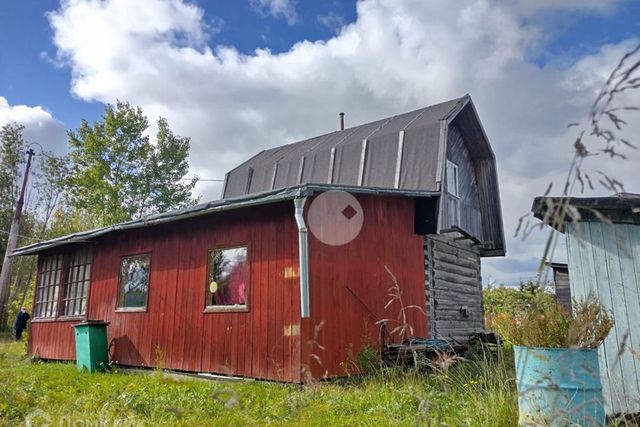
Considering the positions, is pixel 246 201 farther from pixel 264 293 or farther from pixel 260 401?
pixel 260 401

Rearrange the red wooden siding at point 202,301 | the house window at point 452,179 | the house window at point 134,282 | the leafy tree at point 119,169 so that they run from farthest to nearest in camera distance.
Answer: the leafy tree at point 119,169
the house window at point 452,179
the house window at point 134,282
the red wooden siding at point 202,301

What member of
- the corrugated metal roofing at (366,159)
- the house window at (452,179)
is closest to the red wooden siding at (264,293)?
the corrugated metal roofing at (366,159)

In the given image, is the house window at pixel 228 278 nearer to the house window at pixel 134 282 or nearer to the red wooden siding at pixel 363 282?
the red wooden siding at pixel 363 282

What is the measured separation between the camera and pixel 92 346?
9.19 m

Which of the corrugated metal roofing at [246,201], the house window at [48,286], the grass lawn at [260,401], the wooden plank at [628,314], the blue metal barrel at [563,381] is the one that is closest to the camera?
the blue metal barrel at [563,381]

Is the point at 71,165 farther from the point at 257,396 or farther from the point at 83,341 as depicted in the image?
the point at 257,396

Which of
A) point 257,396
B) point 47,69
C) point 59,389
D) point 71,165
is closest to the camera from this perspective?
point 257,396

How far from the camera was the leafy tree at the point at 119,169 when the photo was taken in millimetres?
22969

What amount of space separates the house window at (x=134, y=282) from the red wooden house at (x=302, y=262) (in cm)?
4

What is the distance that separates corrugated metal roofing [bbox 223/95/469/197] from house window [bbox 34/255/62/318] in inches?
206

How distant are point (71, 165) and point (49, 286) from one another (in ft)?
47.6

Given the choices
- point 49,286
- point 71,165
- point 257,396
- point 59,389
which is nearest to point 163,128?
point 71,165

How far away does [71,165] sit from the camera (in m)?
24.6

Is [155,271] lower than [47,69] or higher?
lower
